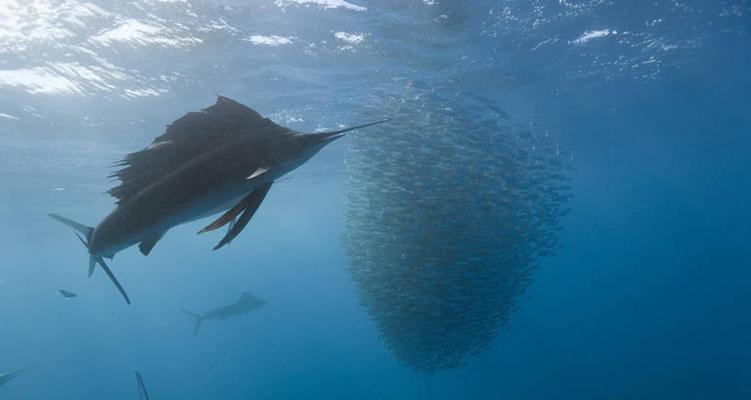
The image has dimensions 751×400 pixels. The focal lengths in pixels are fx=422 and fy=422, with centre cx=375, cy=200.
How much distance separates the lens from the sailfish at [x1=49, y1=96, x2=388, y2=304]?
6.07 feet

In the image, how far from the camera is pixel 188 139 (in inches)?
77.1

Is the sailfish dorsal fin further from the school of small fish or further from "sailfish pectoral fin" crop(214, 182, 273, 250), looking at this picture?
the school of small fish

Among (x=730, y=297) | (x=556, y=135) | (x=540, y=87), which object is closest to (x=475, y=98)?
(x=540, y=87)

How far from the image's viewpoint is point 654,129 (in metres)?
27.0

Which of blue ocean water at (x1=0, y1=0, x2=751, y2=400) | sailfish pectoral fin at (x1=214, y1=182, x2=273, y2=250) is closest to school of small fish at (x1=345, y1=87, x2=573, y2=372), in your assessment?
blue ocean water at (x1=0, y1=0, x2=751, y2=400)

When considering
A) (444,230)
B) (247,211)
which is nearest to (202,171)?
(247,211)

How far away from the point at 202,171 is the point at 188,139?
0.21 meters

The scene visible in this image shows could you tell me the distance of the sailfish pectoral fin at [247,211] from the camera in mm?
1663

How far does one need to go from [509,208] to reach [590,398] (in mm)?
14463

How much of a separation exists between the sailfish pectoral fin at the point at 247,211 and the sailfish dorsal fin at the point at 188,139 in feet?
0.98

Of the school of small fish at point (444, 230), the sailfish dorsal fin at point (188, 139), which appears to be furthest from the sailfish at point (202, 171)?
the school of small fish at point (444, 230)

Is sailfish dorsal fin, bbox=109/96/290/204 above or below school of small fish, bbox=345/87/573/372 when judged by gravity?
above

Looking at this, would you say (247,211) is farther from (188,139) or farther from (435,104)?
(435,104)

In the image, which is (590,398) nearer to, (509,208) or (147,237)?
(509,208)
